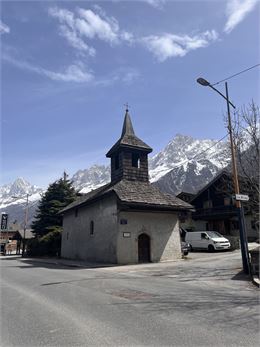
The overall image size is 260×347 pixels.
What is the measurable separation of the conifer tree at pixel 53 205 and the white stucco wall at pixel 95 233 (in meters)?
12.2

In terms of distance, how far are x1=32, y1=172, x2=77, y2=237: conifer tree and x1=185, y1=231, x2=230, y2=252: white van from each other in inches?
773

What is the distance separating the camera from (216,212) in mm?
45344

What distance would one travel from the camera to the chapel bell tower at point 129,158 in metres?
27.3

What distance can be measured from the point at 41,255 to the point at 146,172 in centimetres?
1950

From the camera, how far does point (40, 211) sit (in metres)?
47.2

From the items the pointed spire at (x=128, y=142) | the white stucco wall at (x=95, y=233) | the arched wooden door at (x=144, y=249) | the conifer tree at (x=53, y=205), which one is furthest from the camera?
the conifer tree at (x=53, y=205)

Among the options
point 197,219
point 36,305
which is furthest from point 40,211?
point 36,305

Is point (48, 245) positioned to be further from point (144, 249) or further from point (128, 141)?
point (144, 249)

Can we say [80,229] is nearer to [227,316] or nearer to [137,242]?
[137,242]

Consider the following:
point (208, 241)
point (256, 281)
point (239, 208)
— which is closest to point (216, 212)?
point (208, 241)

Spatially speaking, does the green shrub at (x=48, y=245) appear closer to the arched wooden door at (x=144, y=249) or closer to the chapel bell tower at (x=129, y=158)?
the chapel bell tower at (x=129, y=158)

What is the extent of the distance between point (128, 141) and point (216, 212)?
72.9ft

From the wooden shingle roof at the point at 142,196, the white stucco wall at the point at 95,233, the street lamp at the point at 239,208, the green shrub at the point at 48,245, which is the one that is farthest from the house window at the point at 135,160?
the green shrub at the point at 48,245

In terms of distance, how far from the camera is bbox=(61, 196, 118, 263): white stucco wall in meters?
23.4
